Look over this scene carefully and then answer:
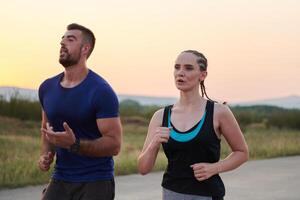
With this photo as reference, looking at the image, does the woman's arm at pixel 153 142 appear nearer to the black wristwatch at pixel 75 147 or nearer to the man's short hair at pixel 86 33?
the black wristwatch at pixel 75 147

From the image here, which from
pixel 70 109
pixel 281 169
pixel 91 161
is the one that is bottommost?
pixel 281 169

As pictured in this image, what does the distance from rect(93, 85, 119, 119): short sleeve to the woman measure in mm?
355

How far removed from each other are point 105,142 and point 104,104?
0.75 feet

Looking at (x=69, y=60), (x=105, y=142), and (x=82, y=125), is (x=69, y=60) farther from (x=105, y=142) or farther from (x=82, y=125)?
(x=105, y=142)

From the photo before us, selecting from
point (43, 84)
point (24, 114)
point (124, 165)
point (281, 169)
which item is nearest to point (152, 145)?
point (43, 84)

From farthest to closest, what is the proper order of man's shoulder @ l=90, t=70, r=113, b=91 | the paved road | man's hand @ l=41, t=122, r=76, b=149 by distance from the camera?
1. the paved road
2. man's shoulder @ l=90, t=70, r=113, b=91
3. man's hand @ l=41, t=122, r=76, b=149

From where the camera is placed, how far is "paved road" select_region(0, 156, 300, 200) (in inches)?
325

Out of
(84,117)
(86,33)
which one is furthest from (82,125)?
(86,33)

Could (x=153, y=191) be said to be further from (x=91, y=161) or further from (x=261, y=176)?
(x=91, y=161)

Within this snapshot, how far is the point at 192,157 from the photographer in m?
3.22

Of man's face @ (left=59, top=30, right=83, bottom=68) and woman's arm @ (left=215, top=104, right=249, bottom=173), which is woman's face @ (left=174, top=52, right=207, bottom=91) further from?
man's face @ (left=59, top=30, right=83, bottom=68)

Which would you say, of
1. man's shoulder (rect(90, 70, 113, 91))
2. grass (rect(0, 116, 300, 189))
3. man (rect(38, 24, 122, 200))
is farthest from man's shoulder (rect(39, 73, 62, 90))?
grass (rect(0, 116, 300, 189))

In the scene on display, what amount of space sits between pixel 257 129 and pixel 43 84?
3096 cm

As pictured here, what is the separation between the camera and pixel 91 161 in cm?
364
